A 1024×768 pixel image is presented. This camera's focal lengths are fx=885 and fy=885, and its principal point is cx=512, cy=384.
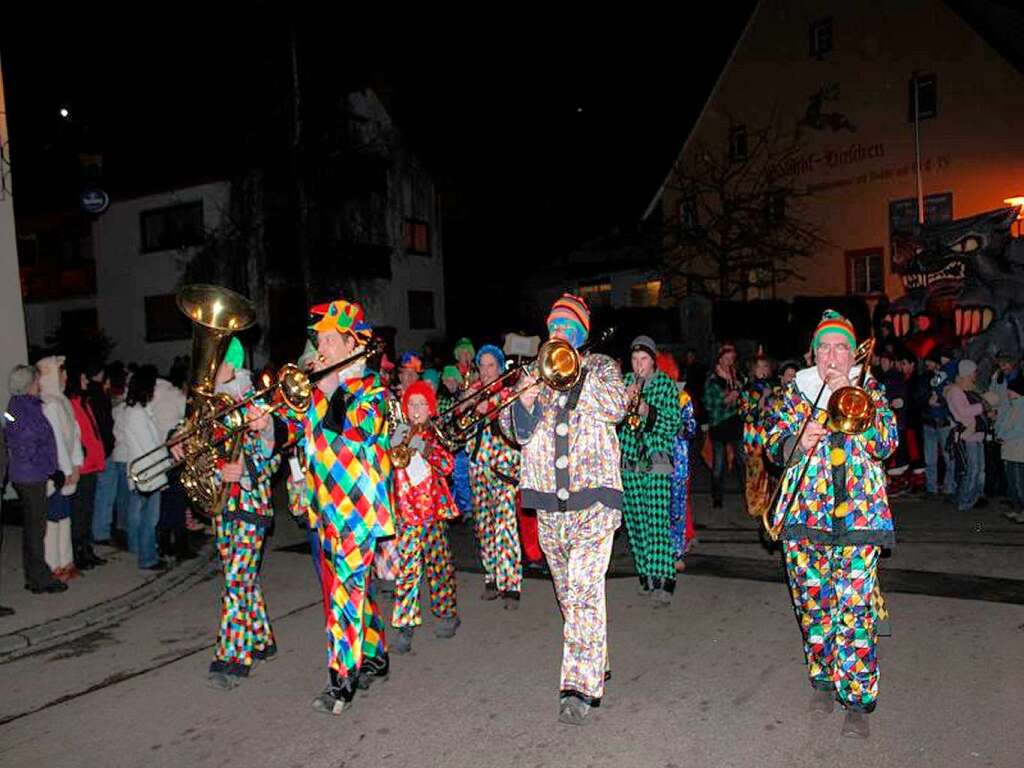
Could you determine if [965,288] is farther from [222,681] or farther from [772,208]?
[222,681]

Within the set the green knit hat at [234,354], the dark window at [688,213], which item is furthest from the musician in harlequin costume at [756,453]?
the dark window at [688,213]

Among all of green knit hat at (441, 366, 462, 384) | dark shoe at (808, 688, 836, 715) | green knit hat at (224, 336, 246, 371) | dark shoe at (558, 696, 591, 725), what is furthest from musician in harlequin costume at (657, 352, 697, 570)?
green knit hat at (441, 366, 462, 384)

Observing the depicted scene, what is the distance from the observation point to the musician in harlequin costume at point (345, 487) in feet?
15.5

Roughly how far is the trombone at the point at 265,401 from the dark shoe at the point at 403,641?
68.7 inches

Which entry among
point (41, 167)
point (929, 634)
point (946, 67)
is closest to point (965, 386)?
point (929, 634)

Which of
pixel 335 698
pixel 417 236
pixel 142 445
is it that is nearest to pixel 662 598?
pixel 335 698

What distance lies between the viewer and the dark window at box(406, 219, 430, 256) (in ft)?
108

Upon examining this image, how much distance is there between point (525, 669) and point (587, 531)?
1.30 metres

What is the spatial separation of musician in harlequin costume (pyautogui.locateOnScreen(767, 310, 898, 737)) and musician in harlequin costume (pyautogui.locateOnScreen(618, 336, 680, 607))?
7.03ft

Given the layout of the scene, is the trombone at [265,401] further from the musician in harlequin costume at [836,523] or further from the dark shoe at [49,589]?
the dark shoe at [49,589]

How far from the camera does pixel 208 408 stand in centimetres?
509

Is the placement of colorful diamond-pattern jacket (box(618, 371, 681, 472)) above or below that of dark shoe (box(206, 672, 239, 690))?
above

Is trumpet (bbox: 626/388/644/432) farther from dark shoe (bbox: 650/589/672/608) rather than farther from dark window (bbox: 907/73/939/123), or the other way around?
dark window (bbox: 907/73/939/123)

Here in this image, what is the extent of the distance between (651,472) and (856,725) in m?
2.78
